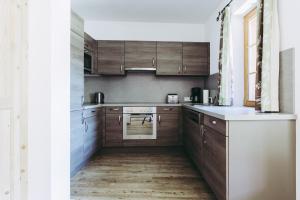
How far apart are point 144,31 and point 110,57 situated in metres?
0.93

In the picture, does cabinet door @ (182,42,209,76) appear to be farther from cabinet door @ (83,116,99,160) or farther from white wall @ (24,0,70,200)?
white wall @ (24,0,70,200)

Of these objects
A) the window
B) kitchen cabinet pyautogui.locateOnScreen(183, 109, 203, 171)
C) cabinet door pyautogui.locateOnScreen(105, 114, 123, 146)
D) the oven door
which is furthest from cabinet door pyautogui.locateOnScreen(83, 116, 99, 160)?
the window

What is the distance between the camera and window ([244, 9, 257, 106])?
3098mm

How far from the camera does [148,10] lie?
3.98m

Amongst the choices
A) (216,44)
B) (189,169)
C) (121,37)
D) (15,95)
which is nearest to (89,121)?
(189,169)

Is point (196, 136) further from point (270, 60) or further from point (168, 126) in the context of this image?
point (270, 60)

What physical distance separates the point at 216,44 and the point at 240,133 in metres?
2.61

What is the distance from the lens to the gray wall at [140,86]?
186 inches

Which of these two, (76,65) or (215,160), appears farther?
(76,65)

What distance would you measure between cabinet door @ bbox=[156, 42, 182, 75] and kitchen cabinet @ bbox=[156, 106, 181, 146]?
769mm

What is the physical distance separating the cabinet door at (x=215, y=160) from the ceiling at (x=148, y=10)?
2.26 metres

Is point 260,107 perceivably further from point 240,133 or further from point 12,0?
point 12,0

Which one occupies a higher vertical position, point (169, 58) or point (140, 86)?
point (169, 58)

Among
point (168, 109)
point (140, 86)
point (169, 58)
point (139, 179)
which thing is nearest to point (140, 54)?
point (169, 58)
